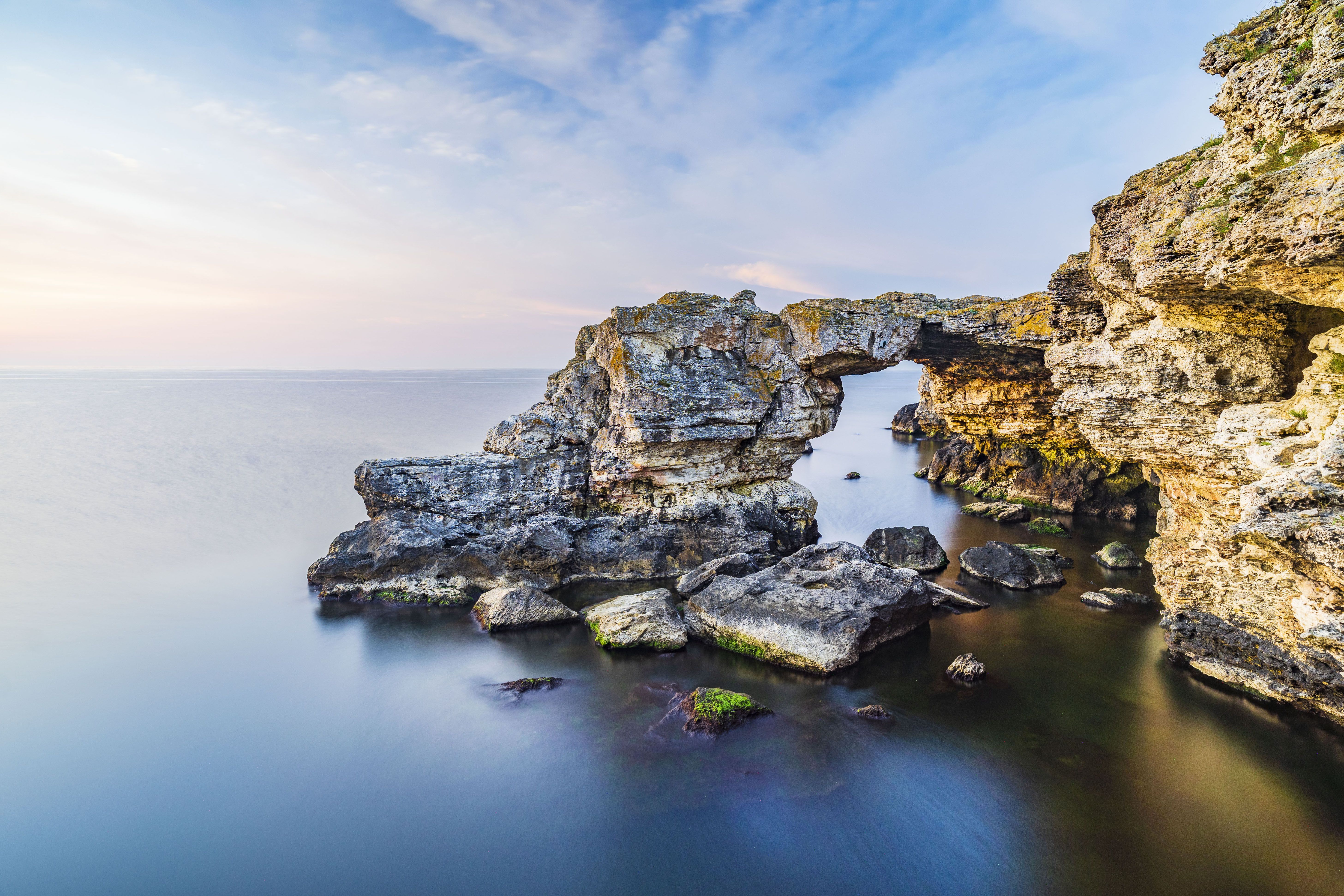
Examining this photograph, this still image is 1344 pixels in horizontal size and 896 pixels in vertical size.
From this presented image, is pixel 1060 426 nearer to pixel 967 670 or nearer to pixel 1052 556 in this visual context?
pixel 1052 556

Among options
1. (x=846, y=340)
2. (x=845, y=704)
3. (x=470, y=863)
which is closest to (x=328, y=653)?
(x=470, y=863)

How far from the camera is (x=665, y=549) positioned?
21.4 m

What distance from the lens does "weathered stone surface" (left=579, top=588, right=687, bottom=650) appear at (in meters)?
16.1

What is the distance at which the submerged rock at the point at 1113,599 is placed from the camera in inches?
709

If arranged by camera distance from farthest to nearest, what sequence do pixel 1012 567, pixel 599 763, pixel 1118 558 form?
pixel 1118 558
pixel 1012 567
pixel 599 763

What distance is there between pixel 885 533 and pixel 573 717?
1464 centimetres

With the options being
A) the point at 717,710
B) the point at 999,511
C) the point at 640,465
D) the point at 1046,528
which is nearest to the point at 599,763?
the point at 717,710

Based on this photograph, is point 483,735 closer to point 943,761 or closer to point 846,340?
point 943,761

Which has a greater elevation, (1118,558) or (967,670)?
(1118,558)

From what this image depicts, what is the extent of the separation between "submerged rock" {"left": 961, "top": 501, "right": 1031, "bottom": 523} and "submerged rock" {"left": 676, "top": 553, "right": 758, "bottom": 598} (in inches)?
654

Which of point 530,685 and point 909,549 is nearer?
point 530,685

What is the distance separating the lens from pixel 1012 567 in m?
20.1

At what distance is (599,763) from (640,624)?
497cm

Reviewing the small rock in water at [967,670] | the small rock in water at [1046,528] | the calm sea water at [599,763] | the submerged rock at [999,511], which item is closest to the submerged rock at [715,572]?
the calm sea water at [599,763]
